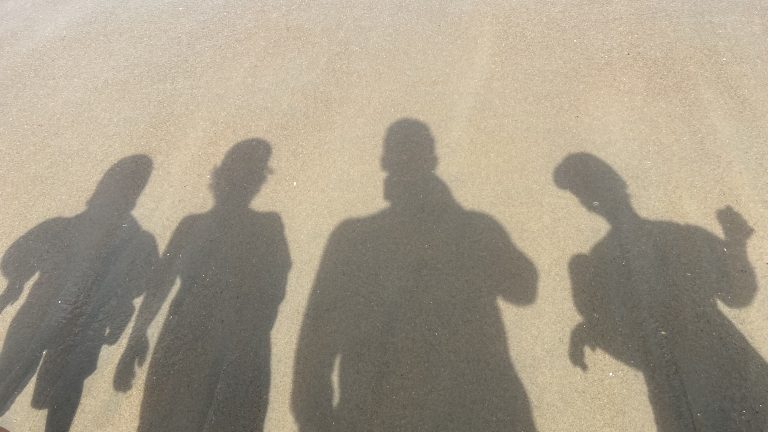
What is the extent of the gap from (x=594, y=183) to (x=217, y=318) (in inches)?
116

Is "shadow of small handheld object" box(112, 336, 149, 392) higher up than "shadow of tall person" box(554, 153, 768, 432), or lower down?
higher up

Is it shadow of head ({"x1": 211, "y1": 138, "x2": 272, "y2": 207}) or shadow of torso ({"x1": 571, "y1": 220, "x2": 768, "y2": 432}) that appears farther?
shadow of head ({"x1": 211, "y1": 138, "x2": 272, "y2": 207})

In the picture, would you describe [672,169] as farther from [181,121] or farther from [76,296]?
[76,296]

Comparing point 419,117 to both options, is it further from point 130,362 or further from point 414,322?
point 130,362

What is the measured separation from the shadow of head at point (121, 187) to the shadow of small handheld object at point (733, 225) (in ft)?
14.6

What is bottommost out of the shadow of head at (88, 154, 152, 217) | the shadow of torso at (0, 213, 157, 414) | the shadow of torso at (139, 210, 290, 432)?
the shadow of torso at (139, 210, 290, 432)

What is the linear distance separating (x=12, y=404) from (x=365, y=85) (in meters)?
3.61

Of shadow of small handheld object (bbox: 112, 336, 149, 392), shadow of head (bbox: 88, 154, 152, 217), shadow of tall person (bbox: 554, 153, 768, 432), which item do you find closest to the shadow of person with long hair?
shadow of tall person (bbox: 554, 153, 768, 432)

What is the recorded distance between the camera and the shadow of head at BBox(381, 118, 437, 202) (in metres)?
3.78

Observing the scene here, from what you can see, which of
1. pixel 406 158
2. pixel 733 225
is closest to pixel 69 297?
pixel 406 158

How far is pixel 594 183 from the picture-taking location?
364cm

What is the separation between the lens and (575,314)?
302 cm

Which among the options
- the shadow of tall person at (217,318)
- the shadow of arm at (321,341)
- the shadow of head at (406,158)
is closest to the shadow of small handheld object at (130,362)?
the shadow of tall person at (217,318)

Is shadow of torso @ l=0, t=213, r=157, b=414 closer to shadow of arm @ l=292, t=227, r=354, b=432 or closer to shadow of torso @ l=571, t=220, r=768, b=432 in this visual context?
shadow of arm @ l=292, t=227, r=354, b=432
